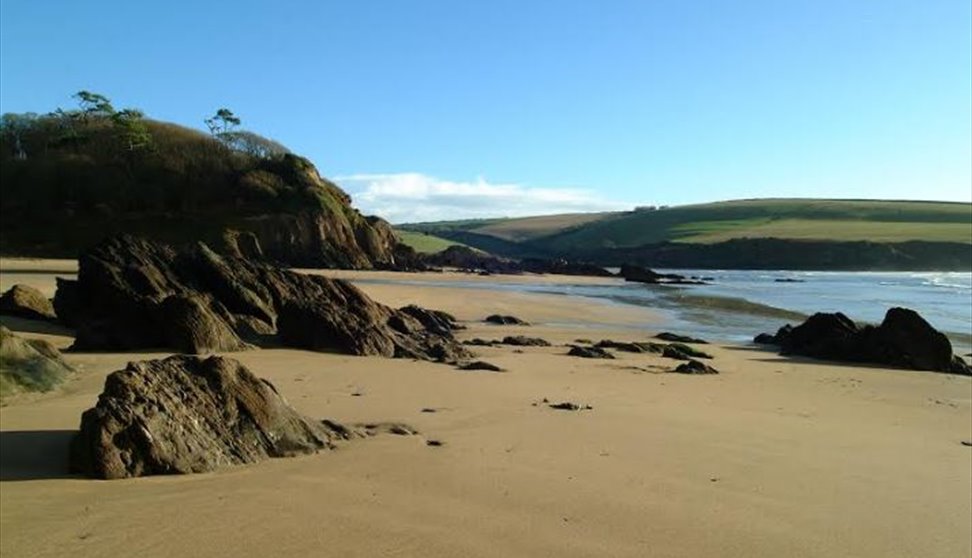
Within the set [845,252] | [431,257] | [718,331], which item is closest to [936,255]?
[845,252]

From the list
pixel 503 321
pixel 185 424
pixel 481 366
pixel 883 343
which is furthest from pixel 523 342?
pixel 185 424

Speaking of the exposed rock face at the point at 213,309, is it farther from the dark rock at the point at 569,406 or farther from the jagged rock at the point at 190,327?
the dark rock at the point at 569,406

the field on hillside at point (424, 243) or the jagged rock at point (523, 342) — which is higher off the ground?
the field on hillside at point (424, 243)

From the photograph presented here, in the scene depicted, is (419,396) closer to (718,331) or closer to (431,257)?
(718,331)

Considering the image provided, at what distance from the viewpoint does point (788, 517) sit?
5168 millimetres

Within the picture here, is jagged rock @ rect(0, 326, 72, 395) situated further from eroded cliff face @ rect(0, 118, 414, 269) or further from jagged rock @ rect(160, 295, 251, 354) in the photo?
eroded cliff face @ rect(0, 118, 414, 269)

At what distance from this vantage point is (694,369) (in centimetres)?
1365

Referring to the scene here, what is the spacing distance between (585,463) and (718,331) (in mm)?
19854

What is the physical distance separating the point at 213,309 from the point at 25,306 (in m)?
4.54

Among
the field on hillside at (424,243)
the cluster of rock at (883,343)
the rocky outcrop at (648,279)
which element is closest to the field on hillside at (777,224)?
the field on hillside at (424,243)

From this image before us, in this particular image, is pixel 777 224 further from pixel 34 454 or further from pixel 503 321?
pixel 34 454

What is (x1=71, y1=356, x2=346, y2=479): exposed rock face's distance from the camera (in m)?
5.19

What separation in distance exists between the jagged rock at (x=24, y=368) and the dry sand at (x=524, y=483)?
0.97 feet

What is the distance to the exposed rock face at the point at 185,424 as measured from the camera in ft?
17.0
